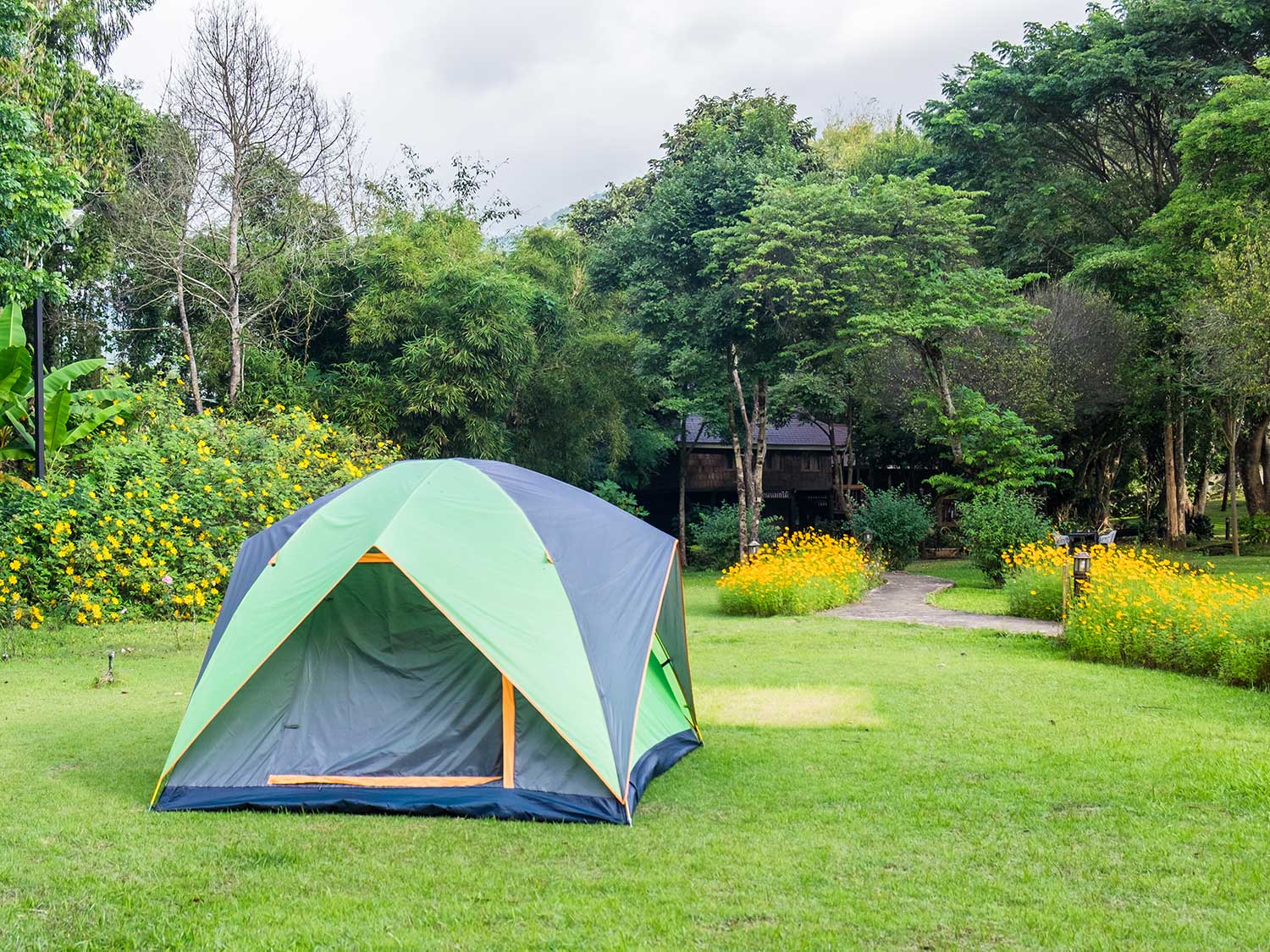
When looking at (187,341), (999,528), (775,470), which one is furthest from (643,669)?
(775,470)

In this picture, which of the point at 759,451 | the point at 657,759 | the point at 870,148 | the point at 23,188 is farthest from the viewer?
the point at 870,148

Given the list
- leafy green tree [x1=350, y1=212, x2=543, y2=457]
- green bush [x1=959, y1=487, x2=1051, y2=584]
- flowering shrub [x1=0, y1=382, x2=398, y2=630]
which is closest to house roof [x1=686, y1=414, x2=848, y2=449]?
leafy green tree [x1=350, y1=212, x2=543, y2=457]

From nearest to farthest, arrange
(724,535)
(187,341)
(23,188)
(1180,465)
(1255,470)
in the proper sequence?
1. (23,188)
2. (187,341)
3. (724,535)
4. (1180,465)
5. (1255,470)

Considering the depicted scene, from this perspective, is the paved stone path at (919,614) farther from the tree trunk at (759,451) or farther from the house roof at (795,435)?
the house roof at (795,435)

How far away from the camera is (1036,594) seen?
14.8m

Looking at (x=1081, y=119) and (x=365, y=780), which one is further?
(x=1081, y=119)

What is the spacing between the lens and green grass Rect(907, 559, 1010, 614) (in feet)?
54.3

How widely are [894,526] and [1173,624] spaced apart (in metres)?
12.7

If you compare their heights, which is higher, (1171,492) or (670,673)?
(1171,492)

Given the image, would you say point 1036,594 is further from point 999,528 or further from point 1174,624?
point 999,528

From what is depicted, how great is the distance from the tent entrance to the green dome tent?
11 millimetres

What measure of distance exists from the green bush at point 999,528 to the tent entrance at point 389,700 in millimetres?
14276

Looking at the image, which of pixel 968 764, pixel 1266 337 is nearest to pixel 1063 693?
pixel 968 764

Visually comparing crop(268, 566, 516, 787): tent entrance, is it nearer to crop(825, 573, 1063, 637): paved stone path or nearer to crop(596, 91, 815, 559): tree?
crop(825, 573, 1063, 637): paved stone path
